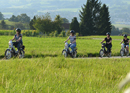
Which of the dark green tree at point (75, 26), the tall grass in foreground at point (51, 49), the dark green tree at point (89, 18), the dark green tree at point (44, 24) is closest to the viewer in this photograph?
the tall grass in foreground at point (51, 49)

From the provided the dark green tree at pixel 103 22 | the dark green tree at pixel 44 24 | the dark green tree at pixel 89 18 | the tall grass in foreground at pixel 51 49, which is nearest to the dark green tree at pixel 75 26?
the dark green tree at pixel 89 18

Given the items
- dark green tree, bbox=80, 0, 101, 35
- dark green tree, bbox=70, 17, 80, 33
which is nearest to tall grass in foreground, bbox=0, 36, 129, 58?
dark green tree, bbox=70, 17, 80, 33

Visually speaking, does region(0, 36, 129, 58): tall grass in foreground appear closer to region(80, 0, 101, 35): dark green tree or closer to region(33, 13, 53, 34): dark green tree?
region(33, 13, 53, 34): dark green tree

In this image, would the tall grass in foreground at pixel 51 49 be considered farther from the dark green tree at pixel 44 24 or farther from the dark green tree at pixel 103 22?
the dark green tree at pixel 103 22

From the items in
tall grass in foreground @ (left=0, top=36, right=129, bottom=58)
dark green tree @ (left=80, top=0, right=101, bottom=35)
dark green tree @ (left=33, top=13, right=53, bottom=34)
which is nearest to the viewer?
tall grass in foreground @ (left=0, top=36, right=129, bottom=58)

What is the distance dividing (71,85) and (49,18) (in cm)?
6364

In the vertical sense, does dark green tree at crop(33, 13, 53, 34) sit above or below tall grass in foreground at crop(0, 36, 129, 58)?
above

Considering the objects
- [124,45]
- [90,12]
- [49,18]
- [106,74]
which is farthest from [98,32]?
[106,74]

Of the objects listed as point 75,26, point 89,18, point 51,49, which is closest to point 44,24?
point 75,26

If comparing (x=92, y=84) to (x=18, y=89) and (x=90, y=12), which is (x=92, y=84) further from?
(x=90, y=12)

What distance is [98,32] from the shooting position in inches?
2950

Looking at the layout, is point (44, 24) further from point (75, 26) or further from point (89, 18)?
point (89, 18)

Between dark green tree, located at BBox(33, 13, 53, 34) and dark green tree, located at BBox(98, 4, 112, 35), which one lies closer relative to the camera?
dark green tree, located at BBox(33, 13, 53, 34)

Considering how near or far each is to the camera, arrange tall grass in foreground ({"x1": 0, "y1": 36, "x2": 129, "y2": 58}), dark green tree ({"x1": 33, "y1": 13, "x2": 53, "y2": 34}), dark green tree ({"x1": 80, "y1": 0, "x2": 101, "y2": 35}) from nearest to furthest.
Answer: tall grass in foreground ({"x1": 0, "y1": 36, "x2": 129, "y2": 58}), dark green tree ({"x1": 33, "y1": 13, "x2": 53, "y2": 34}), dark green tree ({"x1": 80, "y1": 0, "x2": 101, "y2": 35})
